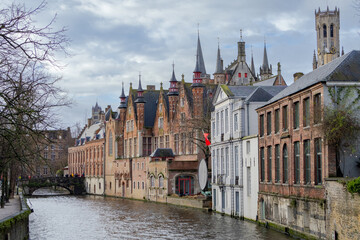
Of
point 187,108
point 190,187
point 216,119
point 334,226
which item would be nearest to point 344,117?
point 334,226

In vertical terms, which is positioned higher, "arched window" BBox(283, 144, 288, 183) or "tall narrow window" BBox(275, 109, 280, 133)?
"tall narrow window" BBox(275, 109, 280, 133)

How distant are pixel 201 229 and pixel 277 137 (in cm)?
678

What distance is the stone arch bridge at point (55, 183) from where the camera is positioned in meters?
77.9

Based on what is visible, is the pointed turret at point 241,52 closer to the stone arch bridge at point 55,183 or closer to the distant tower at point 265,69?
the distant tower at point 265,69

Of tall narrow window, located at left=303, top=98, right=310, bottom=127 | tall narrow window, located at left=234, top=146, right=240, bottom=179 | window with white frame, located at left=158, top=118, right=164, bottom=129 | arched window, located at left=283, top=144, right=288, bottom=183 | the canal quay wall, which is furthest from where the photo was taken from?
window with white frame, located at left=158, top=118, right=164, bottom=129

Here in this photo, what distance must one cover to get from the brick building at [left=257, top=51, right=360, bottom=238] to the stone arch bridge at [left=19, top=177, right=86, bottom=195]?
49929 millimetres

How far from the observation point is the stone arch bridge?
77.9m

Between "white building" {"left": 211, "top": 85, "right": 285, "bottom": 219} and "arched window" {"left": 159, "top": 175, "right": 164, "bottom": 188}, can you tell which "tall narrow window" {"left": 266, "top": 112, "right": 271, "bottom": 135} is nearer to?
"white building" {"left": 211, "top": 85, "right": 285, "bottom": 219}

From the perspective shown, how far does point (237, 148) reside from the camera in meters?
37.5

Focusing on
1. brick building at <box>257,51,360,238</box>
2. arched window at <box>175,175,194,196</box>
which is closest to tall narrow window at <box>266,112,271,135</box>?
brick building at <box>257,51,360,238</box>

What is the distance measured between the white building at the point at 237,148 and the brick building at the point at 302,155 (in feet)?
7.41

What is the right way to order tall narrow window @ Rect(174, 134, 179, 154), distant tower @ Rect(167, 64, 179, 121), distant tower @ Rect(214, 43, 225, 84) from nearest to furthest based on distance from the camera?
1. tall narrow window @ Rect(174, 134, 179, 154)
2. distant tower @ Rect(167, 64, 179, 121)
3. distant tower @ Rect(214, 43, 225, 84)

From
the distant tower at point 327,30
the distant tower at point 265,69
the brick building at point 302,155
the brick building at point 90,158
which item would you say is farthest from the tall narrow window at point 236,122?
the distant tower at point 327,30

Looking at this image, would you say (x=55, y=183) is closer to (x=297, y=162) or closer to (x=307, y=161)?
(x=297, y=162)
